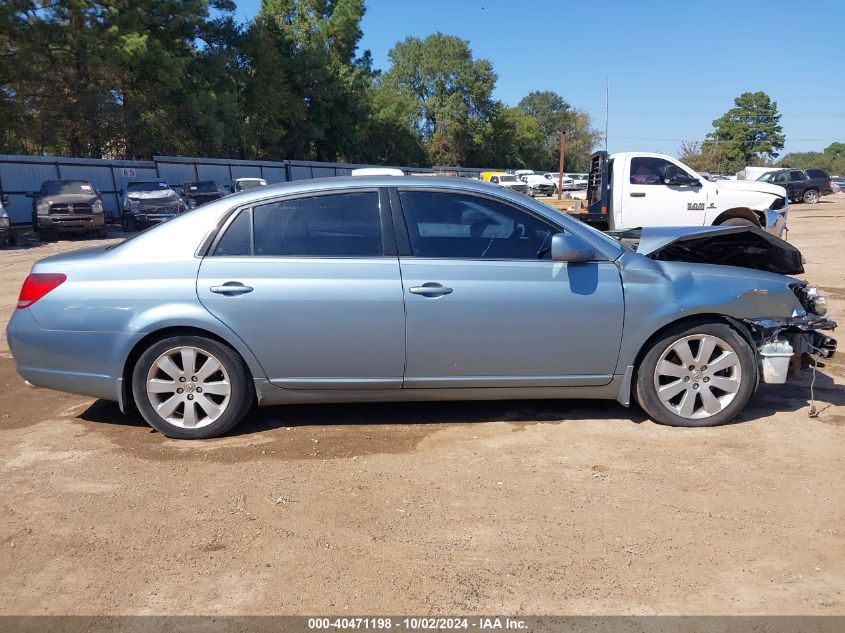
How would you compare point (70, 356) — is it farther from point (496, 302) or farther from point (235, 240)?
point (496, 302)

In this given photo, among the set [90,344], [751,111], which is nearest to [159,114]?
[90,344]

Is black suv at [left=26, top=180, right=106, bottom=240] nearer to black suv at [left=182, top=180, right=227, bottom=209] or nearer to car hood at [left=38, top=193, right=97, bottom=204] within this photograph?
car hood at [left=38, top=193, right=97, bottom=204]

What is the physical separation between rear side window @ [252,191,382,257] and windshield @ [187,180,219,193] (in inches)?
923

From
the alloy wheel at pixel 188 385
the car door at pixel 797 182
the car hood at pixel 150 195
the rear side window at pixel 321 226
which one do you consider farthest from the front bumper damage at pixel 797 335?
the car door at pixel 797 182

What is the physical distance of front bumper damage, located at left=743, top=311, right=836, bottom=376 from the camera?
4.49 metres

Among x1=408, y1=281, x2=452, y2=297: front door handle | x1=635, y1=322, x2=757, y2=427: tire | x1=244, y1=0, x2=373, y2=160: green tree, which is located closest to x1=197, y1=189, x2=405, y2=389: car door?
x1=408, y1=281, x2=452, y2=297: front door handle

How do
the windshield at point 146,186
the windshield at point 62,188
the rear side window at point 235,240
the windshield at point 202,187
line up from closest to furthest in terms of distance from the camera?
the rear side window at point 235,240 → the windshield at point 62,188 → the windshield at point 146,186 → the windshield at point 202,187

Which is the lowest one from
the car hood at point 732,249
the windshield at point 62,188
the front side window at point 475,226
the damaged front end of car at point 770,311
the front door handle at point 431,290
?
the damaged front end of car at point 770,311

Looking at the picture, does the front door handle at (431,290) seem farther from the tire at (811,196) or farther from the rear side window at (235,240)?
the tire at (811,196)

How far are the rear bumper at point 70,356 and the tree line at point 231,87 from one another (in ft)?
93.2

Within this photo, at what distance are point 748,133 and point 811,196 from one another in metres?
52.0

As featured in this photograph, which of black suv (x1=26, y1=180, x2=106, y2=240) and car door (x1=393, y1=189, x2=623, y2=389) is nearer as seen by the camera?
car door (x1=393, y1=189, x2=623, y2=389)

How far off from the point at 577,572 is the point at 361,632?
0.98 meters

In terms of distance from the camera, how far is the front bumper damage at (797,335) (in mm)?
4488
